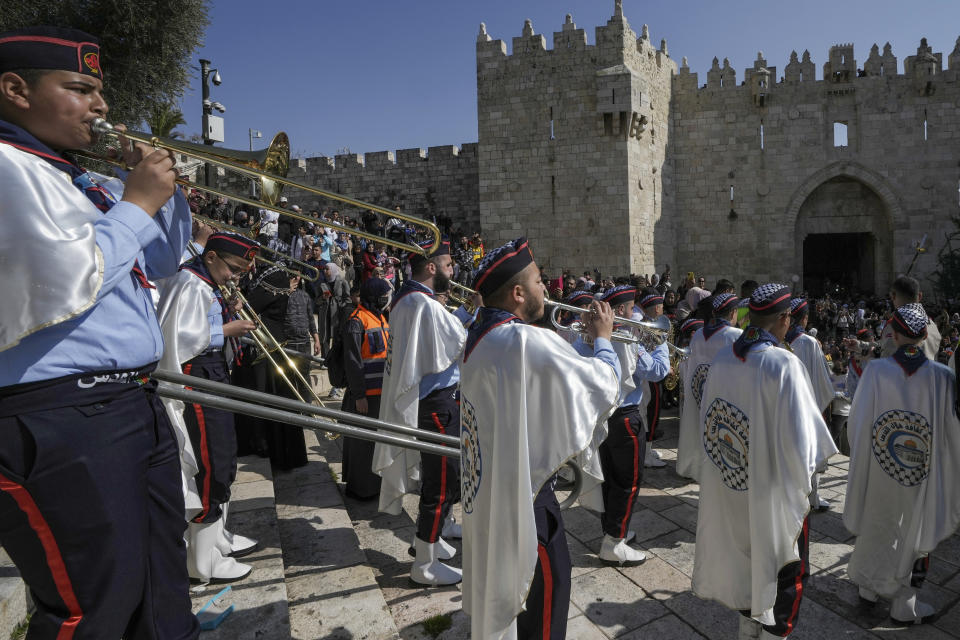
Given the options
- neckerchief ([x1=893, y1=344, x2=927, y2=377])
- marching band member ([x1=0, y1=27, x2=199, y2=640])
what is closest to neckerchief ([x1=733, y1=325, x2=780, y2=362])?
neckerchief ([x1=893, y1=344, x2=927, y2=377])

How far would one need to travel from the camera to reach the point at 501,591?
A: 2209 millimetres

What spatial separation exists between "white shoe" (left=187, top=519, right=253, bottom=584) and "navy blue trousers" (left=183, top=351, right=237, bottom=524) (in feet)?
0.24

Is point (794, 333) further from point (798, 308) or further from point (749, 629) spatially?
point (749, 629)

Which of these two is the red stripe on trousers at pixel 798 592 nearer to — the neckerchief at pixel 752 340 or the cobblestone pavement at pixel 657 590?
the cobblestone pavement at pixel 657 590

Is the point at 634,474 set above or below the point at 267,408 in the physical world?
below

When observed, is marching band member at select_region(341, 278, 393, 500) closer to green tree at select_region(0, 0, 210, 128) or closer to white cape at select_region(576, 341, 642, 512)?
white cape at select_region(576, 341, 642, 512)

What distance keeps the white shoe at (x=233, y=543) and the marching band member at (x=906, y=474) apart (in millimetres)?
3880

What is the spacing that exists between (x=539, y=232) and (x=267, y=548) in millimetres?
15453

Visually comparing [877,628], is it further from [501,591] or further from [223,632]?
[223,632]

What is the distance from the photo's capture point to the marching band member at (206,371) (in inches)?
134

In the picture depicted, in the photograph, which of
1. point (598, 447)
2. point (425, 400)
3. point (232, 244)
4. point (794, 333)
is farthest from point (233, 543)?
point (794, 333)

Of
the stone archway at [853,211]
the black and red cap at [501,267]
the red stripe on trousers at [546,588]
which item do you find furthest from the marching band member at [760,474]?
the stone archway at [853,211]

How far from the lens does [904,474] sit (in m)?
3.52

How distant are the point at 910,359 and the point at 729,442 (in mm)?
1410
